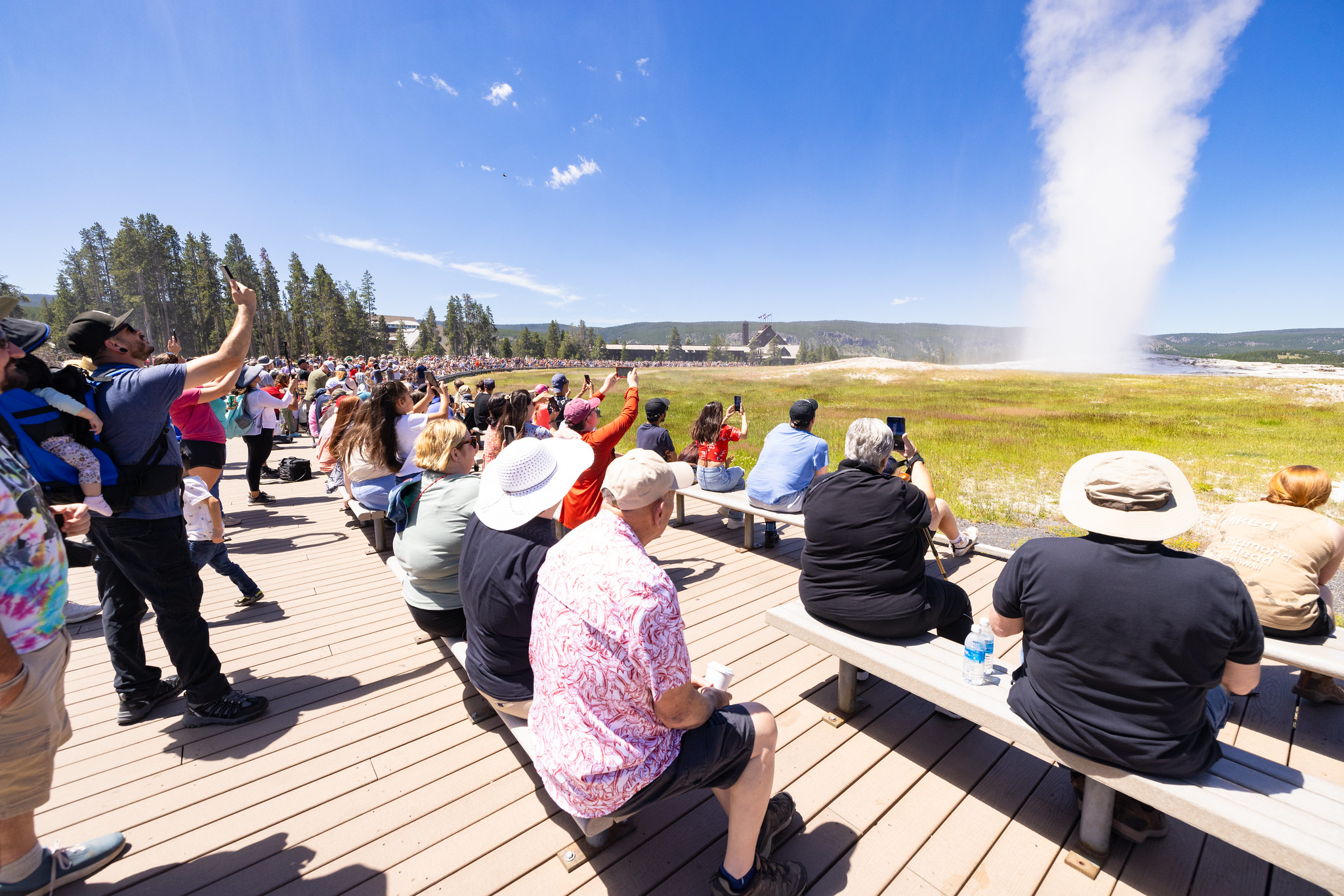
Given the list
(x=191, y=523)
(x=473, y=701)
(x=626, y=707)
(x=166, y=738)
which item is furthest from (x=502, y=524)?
(x=191, y=523)

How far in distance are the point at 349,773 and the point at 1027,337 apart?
18368 centimetres

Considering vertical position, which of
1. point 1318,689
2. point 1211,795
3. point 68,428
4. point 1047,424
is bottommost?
point 1047,424

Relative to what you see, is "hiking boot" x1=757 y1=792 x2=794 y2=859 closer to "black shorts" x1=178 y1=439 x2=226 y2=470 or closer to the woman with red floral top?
the woman with red floral top

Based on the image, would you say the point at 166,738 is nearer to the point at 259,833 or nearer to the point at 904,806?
the point at 259,833

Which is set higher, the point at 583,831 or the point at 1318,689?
the point at 583,831

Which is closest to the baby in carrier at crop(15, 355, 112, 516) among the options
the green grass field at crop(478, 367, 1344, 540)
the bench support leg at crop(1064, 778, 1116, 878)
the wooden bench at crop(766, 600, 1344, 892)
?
the wooden bench at crop(766, 600, 1344, 892)

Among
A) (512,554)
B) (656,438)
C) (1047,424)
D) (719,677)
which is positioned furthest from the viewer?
(1047,424)

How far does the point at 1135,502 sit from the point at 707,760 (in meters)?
1.86

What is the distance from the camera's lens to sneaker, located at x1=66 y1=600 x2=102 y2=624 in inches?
173

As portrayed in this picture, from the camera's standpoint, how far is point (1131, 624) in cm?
195

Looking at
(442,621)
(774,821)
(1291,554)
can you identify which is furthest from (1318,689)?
(442,621)

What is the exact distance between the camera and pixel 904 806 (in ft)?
8.58

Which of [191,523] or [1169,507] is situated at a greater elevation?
[1169,507]

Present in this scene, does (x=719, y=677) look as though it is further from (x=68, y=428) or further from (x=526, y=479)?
(x=68, y=428)
